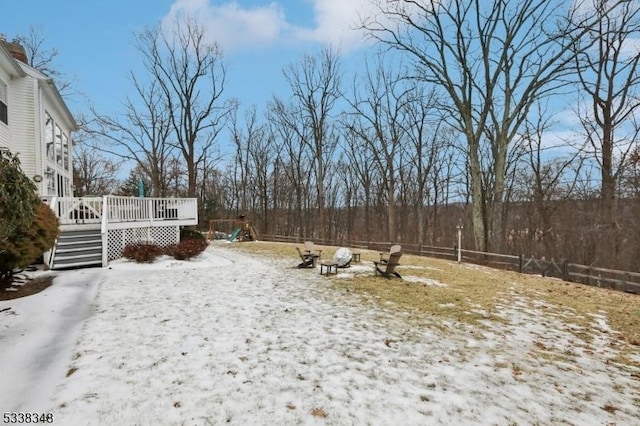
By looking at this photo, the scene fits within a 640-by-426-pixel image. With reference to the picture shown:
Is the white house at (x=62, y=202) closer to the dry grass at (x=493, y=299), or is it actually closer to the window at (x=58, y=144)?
the window at (x=58, y=144)

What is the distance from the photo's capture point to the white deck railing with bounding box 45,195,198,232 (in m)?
11.4

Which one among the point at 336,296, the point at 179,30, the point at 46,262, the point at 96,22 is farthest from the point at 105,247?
the point at 179,30

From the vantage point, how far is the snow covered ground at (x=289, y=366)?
3.04 meters

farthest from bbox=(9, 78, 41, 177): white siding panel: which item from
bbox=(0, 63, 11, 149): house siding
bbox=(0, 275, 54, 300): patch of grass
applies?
bbox=(0, 275, 54, 300): patch of grass

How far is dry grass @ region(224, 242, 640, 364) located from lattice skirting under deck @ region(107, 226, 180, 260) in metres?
7.67

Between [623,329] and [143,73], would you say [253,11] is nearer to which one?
[143,73]

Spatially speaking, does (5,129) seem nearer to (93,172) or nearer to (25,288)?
(25,288)

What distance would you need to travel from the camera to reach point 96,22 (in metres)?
13.7

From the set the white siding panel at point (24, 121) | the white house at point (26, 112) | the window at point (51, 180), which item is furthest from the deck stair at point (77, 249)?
the window at point (51, 180)

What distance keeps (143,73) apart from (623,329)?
29.7 metres

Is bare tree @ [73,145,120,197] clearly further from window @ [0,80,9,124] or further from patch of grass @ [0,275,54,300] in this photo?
patch of grass @ [0,275,54,300]

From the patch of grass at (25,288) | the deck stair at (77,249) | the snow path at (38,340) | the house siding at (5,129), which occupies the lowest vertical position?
the snow path at (38,340)

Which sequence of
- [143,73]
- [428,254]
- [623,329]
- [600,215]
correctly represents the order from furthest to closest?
[143,73], [428,254], [600,215], [623,329]

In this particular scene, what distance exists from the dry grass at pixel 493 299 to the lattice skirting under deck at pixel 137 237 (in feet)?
25.2
